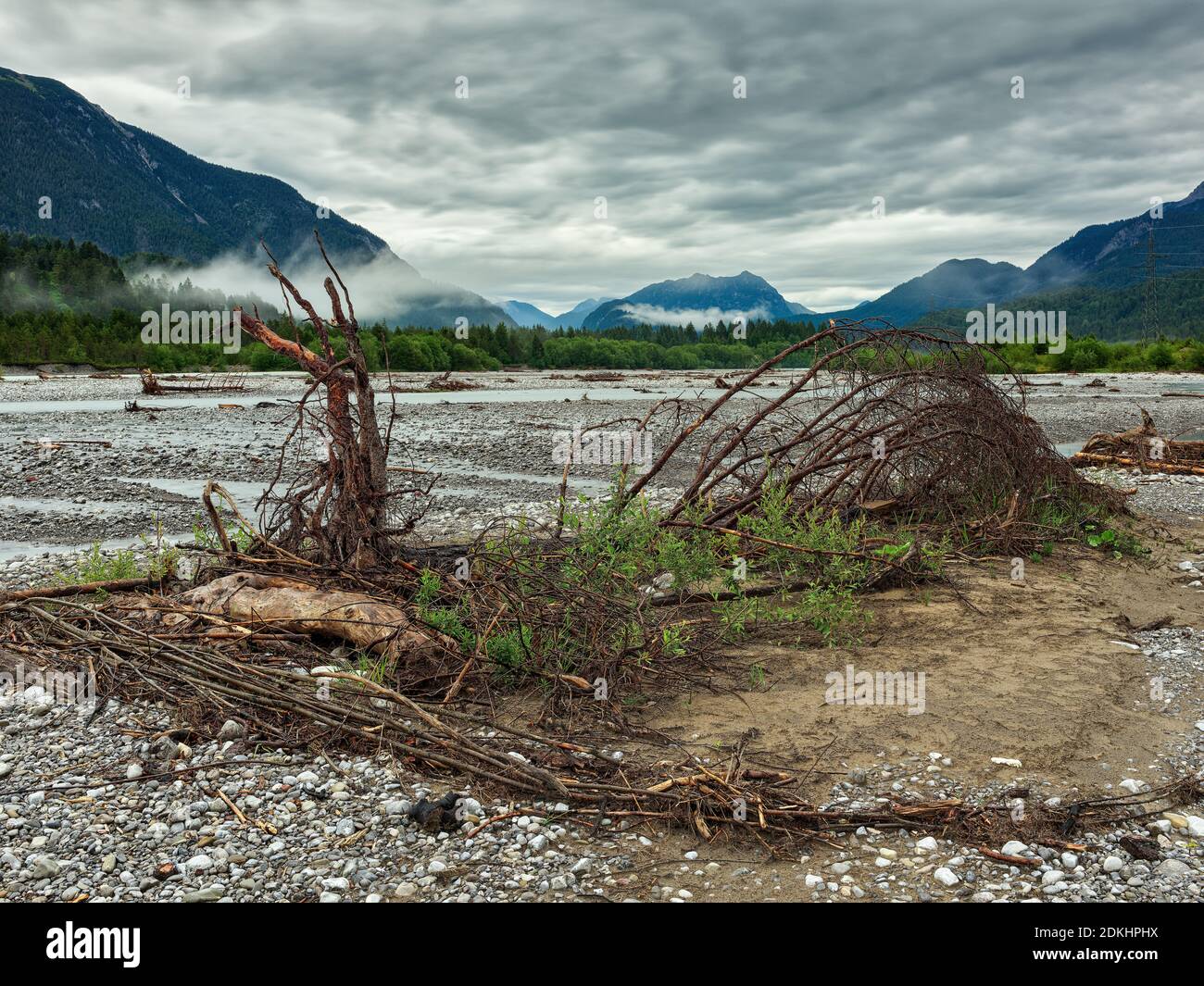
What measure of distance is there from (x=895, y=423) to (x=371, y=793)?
7.14m

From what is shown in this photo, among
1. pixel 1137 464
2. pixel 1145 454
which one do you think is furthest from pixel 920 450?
pixel 1145 454

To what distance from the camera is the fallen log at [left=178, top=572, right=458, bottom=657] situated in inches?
262

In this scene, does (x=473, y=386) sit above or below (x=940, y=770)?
above

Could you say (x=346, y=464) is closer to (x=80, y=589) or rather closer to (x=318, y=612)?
(x=318, y=612)

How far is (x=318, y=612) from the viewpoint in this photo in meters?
7.07

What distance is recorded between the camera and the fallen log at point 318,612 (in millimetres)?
6667

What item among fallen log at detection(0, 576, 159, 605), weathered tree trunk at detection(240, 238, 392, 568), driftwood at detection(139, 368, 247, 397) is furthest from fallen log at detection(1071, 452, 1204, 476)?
driftwood at detection(139, 368, 247, 397)

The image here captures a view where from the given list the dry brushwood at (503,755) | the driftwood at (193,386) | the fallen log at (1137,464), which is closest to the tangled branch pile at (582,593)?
the dry brushwood at (503,755)

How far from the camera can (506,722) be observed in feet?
19.6

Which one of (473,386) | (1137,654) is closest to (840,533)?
(1137,654)

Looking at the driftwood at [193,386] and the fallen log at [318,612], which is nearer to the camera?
the fallen log at [318,612]

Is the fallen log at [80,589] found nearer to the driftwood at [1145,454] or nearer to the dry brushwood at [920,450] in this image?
the dry brushwood at [920,450]

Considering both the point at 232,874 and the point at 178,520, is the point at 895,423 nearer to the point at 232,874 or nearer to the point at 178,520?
the point at 232,874

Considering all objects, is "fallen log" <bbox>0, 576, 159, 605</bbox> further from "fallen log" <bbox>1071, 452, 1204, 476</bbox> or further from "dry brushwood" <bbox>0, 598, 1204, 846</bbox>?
"fallen log" <bbox>1071, 452, 1204, 476</bbox>
